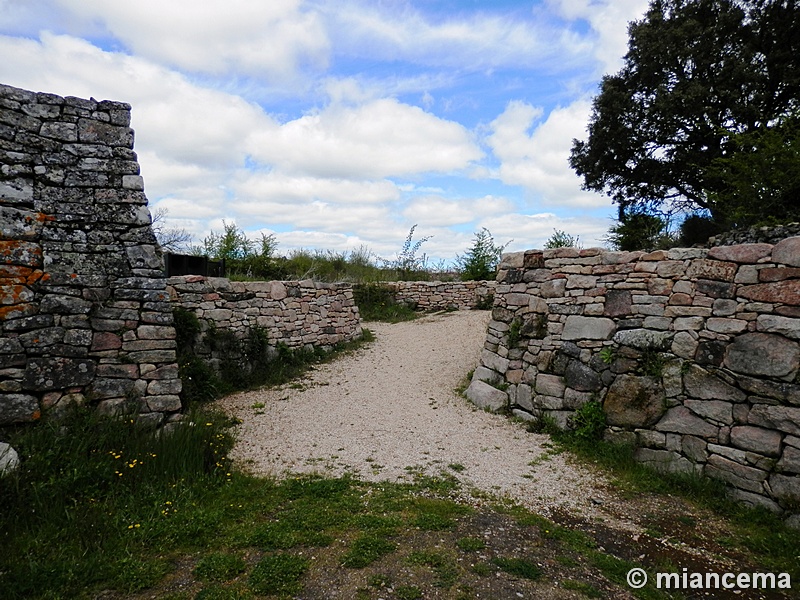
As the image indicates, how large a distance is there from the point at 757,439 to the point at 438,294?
12401 millimetres

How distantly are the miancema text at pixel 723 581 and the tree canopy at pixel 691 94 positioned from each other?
12.0 metres

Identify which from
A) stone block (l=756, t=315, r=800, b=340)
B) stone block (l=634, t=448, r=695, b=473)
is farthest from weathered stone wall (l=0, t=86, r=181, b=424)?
stone block (l=756, t=315, r=800, b=340)

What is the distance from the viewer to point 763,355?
16.0 feet

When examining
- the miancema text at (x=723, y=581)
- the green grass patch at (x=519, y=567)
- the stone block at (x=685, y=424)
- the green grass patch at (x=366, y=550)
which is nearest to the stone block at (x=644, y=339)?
the stone block at (x=685, y=424)

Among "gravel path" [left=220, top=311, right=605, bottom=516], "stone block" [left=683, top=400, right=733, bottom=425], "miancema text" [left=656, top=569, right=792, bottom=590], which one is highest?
"stone block" [left=683, top=400, right=733, bottom=425]

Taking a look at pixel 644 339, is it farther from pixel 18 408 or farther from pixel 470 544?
pixel 18 408

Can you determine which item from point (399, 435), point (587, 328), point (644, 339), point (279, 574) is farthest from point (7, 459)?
point (644, 339)

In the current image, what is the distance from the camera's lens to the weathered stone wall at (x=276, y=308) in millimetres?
8570

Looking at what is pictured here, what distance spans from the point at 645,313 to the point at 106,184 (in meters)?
6.69

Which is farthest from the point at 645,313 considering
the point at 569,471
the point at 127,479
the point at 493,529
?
the point at 127,479

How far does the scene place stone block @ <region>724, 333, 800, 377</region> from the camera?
472cm

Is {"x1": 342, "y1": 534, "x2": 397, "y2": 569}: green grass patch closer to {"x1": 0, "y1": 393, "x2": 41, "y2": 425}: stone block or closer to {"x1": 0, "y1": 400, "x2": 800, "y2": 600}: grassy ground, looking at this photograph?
{"x1": 0, "y1": 400, "x2": 800, "y2": 600}: grassy ground

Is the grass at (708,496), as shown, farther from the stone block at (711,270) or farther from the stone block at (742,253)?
the stone block at (742,253)

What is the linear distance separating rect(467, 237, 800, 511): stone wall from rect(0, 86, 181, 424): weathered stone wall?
5.10 metres
